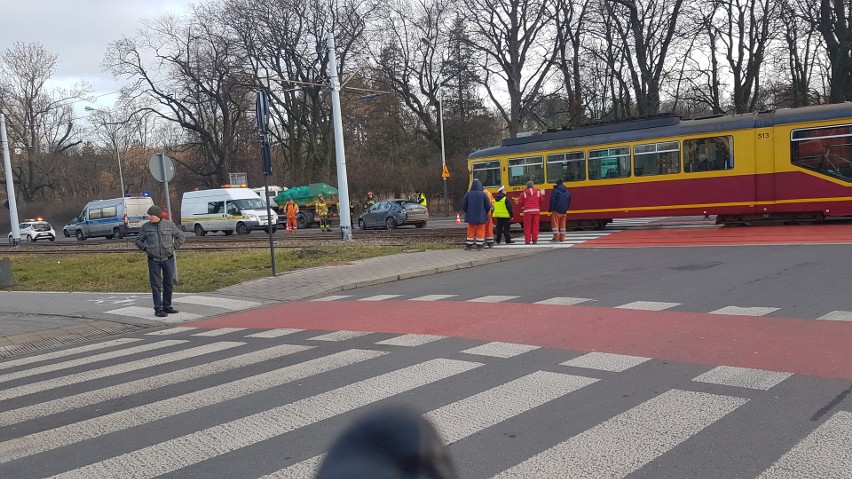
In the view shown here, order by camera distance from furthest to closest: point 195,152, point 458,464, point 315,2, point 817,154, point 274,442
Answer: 1. point 195,152
2. point 315,2
3. point 817,154
4. point 274,442
5. point 458,464

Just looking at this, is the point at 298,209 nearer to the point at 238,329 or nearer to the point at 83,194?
the point at 238,329

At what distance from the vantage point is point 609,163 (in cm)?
2270

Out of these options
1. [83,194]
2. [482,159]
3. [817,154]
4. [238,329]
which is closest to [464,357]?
[238,329]

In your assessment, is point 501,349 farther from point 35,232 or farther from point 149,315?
point 35,232

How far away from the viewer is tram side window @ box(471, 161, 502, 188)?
85.0 ft

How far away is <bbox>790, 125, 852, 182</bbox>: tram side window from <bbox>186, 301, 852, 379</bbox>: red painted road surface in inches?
525

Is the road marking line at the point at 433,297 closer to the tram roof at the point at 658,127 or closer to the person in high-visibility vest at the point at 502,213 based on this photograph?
the person in high-visibility vest at the point at 502,213

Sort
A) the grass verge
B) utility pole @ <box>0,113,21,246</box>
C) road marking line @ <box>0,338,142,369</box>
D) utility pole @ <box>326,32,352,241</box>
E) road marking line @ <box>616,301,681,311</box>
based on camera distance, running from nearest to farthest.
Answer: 1. road marking line @ <box>0,338,142,369</box>
2. road marking line @ <box>616,301,681,311</box>
3. the grass verge
4. utility pole @ <box>326,32,352,241</box>
5. utility pole @ <box>0,113,21,246</box>

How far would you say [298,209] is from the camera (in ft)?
136

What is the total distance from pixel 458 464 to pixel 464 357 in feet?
9.06

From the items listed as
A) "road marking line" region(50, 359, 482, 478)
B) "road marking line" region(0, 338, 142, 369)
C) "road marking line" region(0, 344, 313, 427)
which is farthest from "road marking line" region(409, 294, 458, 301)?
"road marking line" region(50, 359, 482, 478)

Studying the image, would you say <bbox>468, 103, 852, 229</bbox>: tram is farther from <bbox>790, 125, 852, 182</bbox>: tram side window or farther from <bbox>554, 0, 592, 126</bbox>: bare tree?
<bbox>554, 0, 592, 126</bbox>: bare tree

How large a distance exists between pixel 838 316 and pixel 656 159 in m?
14.6

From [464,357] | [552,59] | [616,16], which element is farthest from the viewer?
[552,59]
